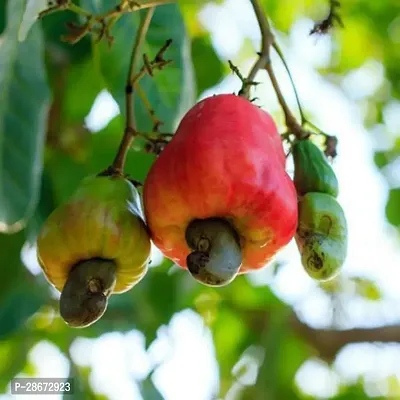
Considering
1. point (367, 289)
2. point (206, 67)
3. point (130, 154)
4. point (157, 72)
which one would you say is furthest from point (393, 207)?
point (157, 72)

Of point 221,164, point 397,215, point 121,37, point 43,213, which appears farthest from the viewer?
point 397,215

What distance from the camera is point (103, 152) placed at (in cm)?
170

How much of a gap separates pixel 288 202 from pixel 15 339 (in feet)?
3.63

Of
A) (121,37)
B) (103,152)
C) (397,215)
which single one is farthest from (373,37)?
(121,37)

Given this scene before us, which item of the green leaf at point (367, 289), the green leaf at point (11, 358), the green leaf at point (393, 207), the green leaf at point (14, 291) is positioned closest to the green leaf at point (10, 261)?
the green leaf at point (14, 291)

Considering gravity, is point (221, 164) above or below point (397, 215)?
above

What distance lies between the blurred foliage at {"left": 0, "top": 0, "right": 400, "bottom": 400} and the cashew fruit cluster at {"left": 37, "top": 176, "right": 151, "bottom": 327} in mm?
207

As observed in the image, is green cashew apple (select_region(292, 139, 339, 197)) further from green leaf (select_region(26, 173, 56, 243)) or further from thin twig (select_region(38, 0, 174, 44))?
green leaf (select_region(26, 173, 56, 243))

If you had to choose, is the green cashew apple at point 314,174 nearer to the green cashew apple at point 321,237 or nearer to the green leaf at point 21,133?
the green cashew apple at point 321,237

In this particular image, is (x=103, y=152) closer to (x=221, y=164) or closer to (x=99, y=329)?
(x=99, y=329)

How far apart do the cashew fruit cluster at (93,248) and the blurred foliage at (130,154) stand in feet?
0.68

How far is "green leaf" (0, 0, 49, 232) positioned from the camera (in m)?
1.16

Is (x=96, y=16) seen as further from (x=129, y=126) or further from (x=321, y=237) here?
(x=321, y=237)

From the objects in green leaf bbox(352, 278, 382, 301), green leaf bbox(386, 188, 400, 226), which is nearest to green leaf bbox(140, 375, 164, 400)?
green leaf bbox(386, 188, 400, 226)
